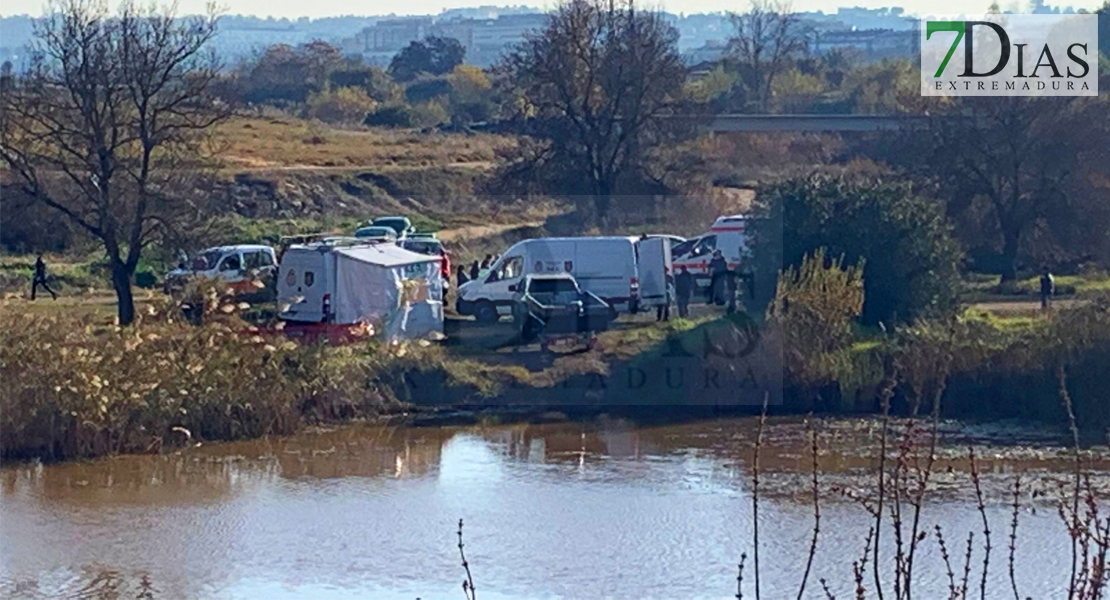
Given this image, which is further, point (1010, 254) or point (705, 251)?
point (1010, 254)

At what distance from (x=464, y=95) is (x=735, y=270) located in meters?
58.2

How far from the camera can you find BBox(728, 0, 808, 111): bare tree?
7650 cm

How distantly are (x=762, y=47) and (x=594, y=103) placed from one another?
1643 inches

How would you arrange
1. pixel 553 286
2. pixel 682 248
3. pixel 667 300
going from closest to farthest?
pixel 553 286
pixel 667 300
pixel 682 248

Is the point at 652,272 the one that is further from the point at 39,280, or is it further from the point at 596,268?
the point at 39,280

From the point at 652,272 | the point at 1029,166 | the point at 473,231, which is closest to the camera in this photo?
the point at 652,272

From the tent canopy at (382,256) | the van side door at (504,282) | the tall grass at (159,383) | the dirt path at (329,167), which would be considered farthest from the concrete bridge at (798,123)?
the tall grass at (159,383)

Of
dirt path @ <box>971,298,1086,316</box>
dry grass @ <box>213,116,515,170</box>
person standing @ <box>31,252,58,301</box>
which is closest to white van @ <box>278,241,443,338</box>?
person standing @ <box>31,252,58,301</box>

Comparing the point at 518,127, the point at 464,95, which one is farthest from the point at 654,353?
the point at 464,95

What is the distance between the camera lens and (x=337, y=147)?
56.4 meters

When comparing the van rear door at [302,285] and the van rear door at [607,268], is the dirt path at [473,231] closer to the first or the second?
the van rear door at [607,268]

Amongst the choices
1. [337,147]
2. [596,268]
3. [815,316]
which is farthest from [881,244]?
[337,147]

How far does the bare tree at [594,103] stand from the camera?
3975 cm

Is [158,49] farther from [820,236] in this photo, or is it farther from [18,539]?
[18,539]
